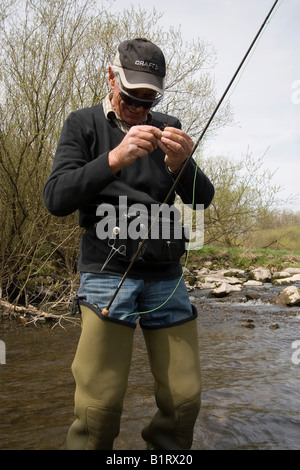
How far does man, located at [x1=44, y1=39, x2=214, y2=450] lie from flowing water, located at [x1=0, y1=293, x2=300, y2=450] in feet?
3.59

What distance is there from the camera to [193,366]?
7.12 ft

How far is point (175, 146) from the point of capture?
2.06 meters

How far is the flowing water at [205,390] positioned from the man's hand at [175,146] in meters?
1.90

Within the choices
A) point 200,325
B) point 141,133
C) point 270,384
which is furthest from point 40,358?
point 141,133

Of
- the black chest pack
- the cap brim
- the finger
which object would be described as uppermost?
the cap brim

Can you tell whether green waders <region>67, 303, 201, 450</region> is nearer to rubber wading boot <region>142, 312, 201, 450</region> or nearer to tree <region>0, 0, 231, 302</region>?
rubber wading boot <region>142, 312, 201, 450</region>

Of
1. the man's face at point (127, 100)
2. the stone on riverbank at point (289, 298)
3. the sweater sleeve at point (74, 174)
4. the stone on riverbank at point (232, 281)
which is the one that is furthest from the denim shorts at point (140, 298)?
the stone on riverbank at point (232, 281)

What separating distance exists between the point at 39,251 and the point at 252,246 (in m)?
12.5

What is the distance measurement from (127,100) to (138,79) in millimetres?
117

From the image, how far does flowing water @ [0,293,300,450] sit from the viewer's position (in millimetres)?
3162

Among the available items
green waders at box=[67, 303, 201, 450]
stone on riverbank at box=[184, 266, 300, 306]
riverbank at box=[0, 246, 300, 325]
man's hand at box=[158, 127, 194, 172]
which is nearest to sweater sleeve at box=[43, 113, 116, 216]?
man's hand at box=[158, 127, 194, 172]

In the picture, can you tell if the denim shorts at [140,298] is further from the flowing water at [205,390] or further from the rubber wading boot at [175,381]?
the flowing water at [205,390]

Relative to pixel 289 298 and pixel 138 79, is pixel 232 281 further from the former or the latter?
pixel 138 79

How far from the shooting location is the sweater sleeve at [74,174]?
195 centimetres
